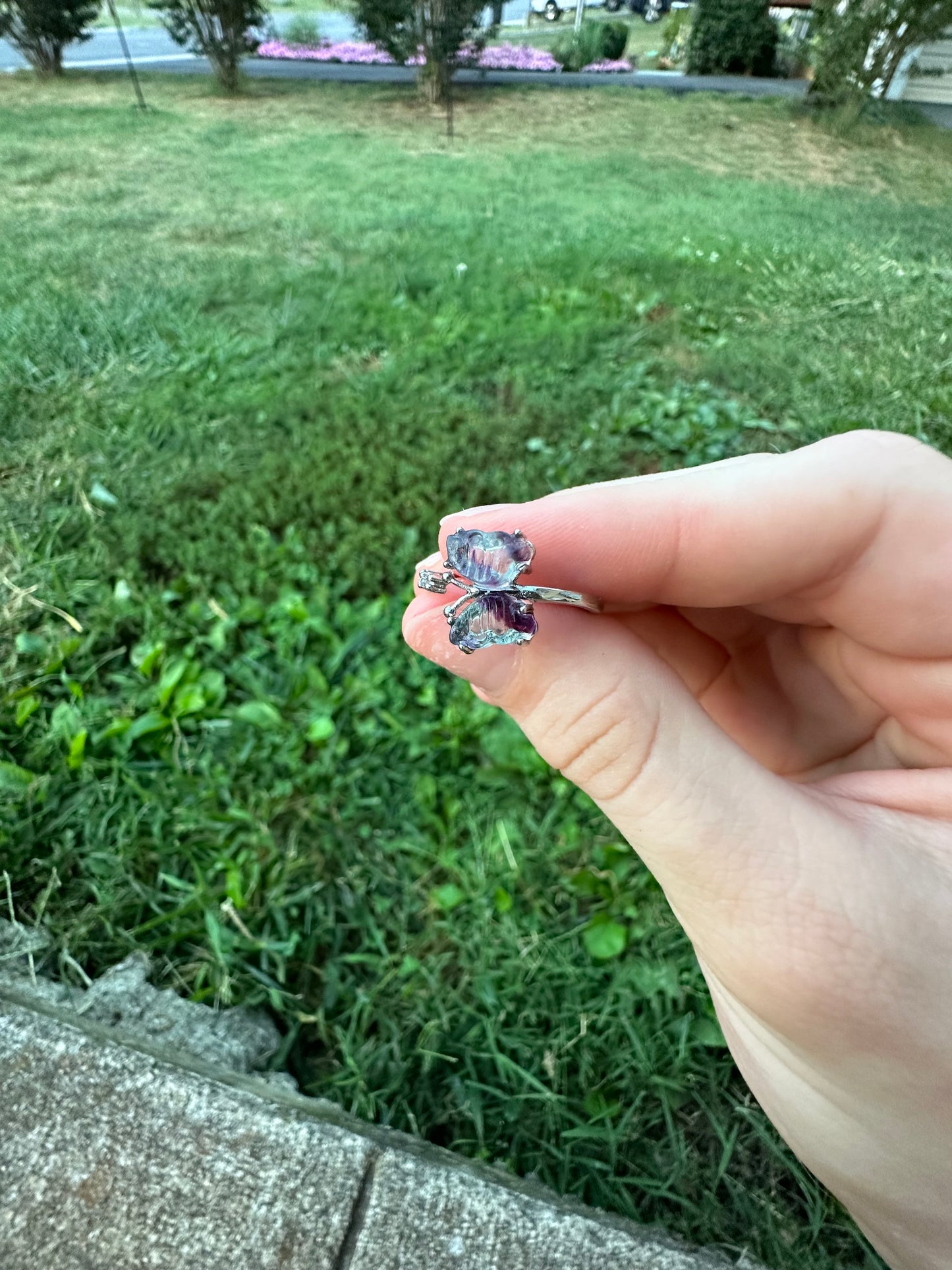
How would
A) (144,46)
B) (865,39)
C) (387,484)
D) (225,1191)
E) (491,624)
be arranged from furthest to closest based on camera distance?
(144,46) → (865,39) → (387,484) → (225,1191) → (491,624)

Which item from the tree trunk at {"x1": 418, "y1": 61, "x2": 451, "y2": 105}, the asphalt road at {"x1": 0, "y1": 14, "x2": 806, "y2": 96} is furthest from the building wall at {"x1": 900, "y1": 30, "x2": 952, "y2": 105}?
the tree trunk at {"x1": 418, "y1": 61, "x2": 451, "y2": 105}

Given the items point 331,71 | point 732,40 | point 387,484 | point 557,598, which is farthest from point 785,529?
point 331,71

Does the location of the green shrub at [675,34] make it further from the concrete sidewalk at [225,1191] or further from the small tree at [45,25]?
the concrete sidewalk at [225,1191]

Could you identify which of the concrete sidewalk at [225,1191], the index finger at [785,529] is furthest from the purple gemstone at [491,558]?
the concrete sidewalk at [225,1191]

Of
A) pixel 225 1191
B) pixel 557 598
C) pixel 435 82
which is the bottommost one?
pixel 225 1191

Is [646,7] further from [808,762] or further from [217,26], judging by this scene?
[808,762]

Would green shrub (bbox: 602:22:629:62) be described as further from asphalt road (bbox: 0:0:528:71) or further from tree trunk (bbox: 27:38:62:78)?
tree trunk (bbox: 27:38:62:78)
